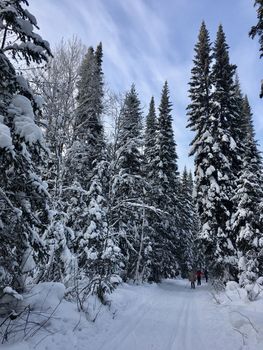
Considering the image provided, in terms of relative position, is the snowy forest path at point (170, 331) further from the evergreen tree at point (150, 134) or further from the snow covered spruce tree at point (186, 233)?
the snow covered spruce tree at point (186, 233)

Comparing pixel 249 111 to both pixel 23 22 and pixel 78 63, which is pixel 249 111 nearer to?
pixel 78 63

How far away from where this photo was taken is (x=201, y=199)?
21453 millimetres

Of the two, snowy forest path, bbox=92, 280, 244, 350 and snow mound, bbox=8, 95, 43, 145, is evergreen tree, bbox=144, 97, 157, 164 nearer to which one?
snowy forest path, bbox=92, 280, 244, 350

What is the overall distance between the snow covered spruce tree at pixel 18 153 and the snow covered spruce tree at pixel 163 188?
20.6 m

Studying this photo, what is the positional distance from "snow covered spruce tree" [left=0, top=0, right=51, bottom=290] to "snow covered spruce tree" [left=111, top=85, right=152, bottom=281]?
32.6 feet

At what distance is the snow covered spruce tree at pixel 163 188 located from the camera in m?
27.9

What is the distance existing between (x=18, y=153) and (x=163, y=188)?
23588 millimetres

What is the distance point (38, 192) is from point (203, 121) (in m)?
18.5

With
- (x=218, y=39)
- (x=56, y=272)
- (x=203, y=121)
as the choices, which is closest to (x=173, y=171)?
(x=203, y=121)

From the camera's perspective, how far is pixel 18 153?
18.2 feet

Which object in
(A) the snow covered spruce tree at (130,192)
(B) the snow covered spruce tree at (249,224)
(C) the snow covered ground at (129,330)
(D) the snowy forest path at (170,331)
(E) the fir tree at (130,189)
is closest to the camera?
(C) the snow covered ground at (129,330)

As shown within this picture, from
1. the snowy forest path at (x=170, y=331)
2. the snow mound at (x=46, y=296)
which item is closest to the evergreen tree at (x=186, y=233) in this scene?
the snowy forest path at (x=170, y=331)

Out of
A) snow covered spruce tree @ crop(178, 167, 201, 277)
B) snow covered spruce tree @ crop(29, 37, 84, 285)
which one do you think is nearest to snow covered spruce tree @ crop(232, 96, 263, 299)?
Result: snow covered spruce tree @ crop(29, 37, 84, 285)

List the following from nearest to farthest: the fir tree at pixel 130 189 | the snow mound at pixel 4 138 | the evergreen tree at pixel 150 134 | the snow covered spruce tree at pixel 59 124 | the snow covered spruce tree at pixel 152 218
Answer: the snow mound at pixel 4 138 → the snow covered spruce tree at pixel 59 124 → the fir tree at pixel 130 189 → the snow covered spruce tree at pixel 152 218 → the evergreen tree at pixel 150 134
